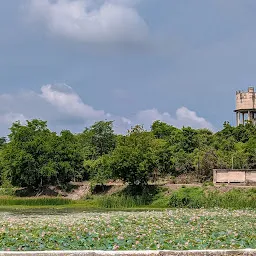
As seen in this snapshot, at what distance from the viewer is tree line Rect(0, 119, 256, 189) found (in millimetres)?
58000

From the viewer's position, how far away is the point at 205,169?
6278 centimetres

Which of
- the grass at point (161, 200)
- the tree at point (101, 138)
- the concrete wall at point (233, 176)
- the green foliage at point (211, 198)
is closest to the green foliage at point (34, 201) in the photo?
the grass at point (161, 200)

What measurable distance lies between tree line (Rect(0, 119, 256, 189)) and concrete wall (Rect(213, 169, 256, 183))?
4.57 m

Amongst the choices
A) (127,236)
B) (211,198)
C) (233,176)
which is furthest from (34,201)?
(127,236)

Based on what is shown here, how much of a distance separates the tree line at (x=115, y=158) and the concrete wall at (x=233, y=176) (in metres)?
4.57

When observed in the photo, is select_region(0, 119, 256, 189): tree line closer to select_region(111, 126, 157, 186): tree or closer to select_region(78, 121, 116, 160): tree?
select_region(111, 126, 157, 186): tree

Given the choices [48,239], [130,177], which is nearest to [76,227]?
[48,239]

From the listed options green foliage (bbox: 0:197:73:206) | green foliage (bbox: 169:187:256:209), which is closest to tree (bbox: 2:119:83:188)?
green foliage (bbox: 0:197:73:206)

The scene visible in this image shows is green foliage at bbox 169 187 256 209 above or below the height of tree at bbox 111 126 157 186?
below

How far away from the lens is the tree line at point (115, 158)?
5800cm

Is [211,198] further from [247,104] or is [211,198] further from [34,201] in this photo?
[247,104]

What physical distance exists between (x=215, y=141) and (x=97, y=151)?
17.9 metres

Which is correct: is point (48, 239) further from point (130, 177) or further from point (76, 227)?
point (130, 177)

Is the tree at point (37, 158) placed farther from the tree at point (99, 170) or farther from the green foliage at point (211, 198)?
the green foliage at point (211, 198)
